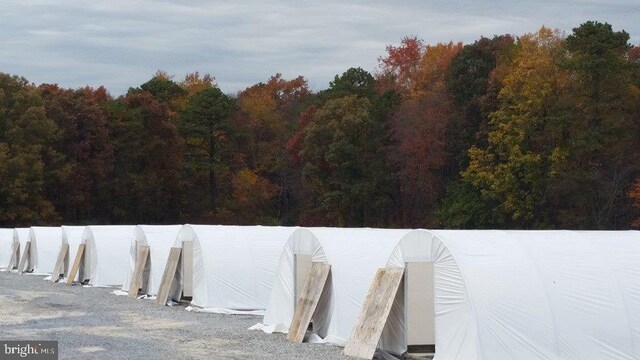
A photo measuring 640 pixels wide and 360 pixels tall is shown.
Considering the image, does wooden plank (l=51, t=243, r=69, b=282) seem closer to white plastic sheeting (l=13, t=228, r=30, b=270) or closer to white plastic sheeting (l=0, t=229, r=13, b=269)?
white plastic sheeting (l=13, t=228, r=30, b=270)

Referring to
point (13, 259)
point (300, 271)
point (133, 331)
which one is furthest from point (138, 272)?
point (13, 259)

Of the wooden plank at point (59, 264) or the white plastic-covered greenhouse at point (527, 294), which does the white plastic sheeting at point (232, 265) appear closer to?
the white plastic-covered greenhouse at point (527, 294)

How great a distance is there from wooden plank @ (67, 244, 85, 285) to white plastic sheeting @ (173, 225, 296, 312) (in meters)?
11.1

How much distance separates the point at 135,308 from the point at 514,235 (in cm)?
1415

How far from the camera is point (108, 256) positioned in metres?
41.2

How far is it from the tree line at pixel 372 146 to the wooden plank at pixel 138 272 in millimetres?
33131

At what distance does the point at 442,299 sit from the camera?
1775 centimetres

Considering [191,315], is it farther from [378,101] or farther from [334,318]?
[378,101]

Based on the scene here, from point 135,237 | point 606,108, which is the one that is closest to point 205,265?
point 135,237

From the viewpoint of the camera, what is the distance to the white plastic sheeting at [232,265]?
1188 inches

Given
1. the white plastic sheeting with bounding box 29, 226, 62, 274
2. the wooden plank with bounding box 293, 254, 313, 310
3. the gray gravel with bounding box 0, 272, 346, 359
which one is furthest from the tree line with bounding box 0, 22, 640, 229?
the wooden plank with bounding box 293, 254, 313, 310

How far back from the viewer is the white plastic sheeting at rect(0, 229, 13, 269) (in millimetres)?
56250

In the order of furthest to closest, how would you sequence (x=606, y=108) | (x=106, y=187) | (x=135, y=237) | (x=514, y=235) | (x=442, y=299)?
(x=106, y=187), (x=606, y=108), (x=135, y=237), (x=514, y=235), (x=442, y=299)

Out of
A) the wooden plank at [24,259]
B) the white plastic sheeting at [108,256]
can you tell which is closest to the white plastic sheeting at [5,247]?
the wooden plank at [24,259]
